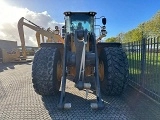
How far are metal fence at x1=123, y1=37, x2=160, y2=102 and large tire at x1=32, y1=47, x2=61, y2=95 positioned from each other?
2.73 metres

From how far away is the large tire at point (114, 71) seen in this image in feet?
18.2

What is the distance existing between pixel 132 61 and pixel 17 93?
4367 mm

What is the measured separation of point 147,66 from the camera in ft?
19.1

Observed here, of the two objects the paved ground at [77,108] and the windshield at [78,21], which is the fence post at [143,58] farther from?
the windshield at [78,21]

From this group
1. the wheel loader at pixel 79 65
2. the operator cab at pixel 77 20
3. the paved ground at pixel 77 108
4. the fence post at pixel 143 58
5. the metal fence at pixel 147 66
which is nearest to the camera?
the paved ground at pixel 77 108

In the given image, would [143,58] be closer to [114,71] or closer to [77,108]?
[114,71]

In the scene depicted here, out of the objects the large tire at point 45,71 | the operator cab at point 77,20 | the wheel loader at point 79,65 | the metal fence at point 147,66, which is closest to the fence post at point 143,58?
the metal fence at point 147,66

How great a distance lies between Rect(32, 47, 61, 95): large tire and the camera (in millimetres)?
5438

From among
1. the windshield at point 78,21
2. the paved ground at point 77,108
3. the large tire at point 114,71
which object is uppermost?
the windshield at point 78,21

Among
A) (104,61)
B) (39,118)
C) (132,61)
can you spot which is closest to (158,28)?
(132,61)

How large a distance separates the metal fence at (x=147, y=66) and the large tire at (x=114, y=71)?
0.72 m

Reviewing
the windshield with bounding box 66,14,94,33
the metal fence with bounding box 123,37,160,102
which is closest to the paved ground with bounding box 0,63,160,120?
the metal fence with bounding box 123,37,160,102

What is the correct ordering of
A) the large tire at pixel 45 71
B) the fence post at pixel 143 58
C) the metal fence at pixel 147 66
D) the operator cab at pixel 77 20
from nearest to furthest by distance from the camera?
the metal fence at pixel 147 66 → the large tire at pixel 45 71 → the fence post at pixel 143 58 → the operator cab at pixel 77 20

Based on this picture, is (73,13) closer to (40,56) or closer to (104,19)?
(104,19)
